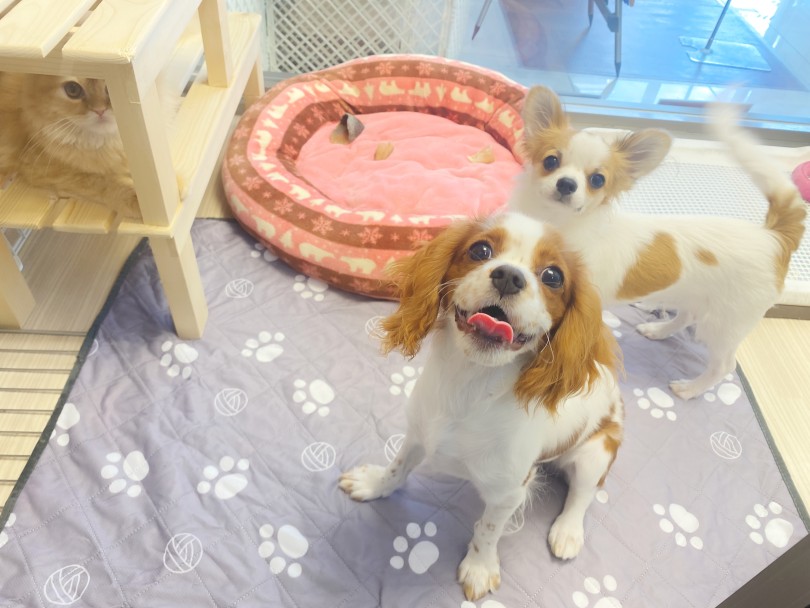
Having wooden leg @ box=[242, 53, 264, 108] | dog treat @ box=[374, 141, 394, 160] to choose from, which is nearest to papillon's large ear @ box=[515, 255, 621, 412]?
dog treat @ box=[374, 141, 394, 160]

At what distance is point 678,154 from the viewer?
2359 mm

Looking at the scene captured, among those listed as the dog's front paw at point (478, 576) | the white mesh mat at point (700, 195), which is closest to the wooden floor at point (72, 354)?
the white mesh mat at point (700, 195)

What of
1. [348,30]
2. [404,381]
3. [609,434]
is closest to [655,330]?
[609,434]

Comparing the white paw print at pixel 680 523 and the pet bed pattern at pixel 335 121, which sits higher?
the pet bed pattern at pixel 335 121

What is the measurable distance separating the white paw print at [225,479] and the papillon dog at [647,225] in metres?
0.88

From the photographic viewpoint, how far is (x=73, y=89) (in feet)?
3.86

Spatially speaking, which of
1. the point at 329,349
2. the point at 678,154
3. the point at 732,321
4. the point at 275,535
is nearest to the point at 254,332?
the point at 329,349

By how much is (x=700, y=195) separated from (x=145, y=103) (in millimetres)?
1889

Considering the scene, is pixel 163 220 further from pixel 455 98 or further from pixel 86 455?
pixel 455 98

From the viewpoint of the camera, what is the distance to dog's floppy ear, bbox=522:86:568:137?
1.35m

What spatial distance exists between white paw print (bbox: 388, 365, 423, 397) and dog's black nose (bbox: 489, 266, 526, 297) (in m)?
0.76

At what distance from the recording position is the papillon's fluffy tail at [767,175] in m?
1.27

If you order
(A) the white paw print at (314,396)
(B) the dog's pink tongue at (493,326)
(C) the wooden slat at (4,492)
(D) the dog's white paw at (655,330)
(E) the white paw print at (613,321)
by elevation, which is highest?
(B) the dog's pink tongue at (493,326)

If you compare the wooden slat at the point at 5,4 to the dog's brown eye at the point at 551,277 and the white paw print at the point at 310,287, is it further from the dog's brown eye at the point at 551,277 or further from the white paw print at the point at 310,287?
the dog's brown eye at the point at 551,277
